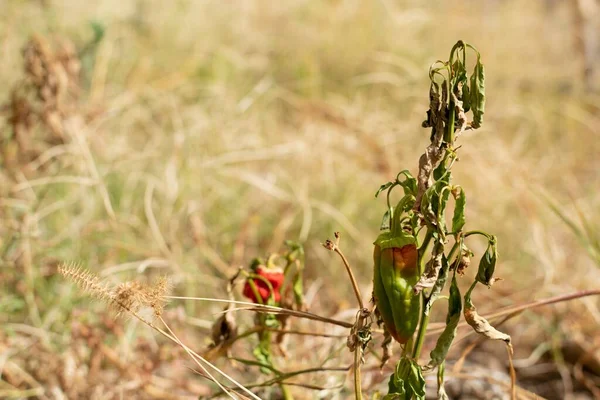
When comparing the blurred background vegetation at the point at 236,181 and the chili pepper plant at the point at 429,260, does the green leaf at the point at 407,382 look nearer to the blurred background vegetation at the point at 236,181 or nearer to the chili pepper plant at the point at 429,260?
the chili pepper plant at the point at 429,260

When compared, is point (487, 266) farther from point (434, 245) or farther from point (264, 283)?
point (264, 283)

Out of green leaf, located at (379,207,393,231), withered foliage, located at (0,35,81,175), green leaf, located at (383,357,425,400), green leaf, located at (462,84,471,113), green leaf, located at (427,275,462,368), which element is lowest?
green leaf, located at (383,357,425,400)

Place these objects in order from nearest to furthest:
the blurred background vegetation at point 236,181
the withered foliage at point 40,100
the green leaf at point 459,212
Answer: the green leaf at point 459,212
the blurred background vegetation at point 236,181
the withered foliage at point 40,100

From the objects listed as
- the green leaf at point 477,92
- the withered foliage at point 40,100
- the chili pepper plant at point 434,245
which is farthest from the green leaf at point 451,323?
the withered foliage at point 40,100

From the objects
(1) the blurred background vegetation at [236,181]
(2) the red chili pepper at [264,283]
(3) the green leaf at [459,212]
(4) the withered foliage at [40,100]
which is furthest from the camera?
(4) the withered foliage at [40,100]

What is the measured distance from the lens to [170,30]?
319 centimetres

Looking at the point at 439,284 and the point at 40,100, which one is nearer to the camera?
the point at 439,284

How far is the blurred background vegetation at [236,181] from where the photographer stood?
1.41m

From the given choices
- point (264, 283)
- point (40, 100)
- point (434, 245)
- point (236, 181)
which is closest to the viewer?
point (434, 245)

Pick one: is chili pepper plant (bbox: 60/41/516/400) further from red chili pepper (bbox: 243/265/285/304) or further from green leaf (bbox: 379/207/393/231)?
red chili pepper (bbox: 243/265/285/304)

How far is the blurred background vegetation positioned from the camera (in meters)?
1.41

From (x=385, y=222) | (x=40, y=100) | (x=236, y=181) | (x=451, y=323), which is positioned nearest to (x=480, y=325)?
(x=451, y=323)

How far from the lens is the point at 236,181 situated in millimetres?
2160

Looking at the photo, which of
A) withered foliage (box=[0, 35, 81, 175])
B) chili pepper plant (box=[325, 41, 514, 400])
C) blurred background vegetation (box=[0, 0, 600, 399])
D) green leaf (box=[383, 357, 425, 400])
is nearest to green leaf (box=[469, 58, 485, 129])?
chili pepper plant (box=[325, 41, 514, 400])
